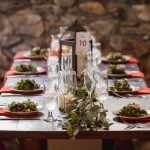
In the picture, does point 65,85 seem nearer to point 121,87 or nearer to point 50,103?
point 50,103

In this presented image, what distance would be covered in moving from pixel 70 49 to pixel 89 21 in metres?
1.84

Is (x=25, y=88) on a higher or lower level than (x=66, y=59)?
lower

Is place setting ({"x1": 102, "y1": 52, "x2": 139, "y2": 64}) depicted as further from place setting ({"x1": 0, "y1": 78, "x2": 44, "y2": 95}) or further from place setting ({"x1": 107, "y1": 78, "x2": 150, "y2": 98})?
place setting ({"x1": 0, "y1": 78, "x2": 44, "y2": 95})

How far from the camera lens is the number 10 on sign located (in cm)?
321

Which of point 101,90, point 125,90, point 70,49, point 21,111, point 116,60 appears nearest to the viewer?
point 21,111

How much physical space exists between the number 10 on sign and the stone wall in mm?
1903

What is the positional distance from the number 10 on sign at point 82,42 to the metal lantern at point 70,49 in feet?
0.09

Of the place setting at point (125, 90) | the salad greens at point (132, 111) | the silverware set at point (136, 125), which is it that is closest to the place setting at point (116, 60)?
the place setting at point (125, 90)

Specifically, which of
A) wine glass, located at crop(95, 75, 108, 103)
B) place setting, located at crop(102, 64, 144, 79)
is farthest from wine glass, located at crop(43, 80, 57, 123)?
place setting, located at crop(102, 64, 144, 79)

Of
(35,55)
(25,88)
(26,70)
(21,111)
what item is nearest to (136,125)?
(21,111)

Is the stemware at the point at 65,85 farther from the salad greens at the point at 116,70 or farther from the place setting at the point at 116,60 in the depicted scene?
the place setting at the point at 116,60

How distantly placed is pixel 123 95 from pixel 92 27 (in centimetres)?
220

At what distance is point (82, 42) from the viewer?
3.21m

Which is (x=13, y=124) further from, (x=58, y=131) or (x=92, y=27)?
(x=92, y=27)
